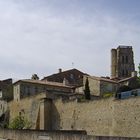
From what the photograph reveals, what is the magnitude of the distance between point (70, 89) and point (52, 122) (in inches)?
1081

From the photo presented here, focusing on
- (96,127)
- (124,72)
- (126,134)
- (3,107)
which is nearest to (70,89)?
(3,107)

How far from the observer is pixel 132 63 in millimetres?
148250

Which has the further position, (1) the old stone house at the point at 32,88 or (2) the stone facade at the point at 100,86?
(1) the old stone house at the point at 32,88

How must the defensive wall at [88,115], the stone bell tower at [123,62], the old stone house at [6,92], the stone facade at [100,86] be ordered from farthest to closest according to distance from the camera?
the stone bell tower at [123,62]
the old stone house at [6,92]
the stone facade at [100,86]
the defensive wall at [88,115]

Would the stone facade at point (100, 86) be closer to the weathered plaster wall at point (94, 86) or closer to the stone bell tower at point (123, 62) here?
the weathered plaster wall at point (94, 86)

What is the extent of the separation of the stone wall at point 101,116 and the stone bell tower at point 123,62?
83.3m

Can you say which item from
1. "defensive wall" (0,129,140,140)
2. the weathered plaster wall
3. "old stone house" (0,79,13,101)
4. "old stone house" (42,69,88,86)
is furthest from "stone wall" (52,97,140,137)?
"old stone house" (42,69,88,86)

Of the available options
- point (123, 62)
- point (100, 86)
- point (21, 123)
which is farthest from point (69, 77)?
point (21, 123)

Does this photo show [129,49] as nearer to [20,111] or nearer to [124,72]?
[124,72]

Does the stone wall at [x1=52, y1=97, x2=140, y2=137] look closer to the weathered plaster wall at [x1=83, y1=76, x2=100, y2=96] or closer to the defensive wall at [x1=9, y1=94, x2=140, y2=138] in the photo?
the defensive wall at [x1=9, y1=94, x2=140, y2=138]

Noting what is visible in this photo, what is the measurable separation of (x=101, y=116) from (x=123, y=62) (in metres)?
96.3

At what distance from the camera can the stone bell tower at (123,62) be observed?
5684 inches

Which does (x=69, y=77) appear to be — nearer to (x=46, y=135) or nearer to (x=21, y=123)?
(x=21, y=123)

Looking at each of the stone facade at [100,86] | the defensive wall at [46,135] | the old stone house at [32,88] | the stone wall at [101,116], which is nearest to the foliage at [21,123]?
the stone wall at [101,116]
